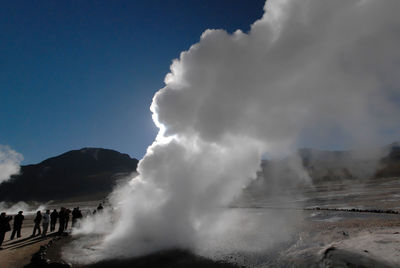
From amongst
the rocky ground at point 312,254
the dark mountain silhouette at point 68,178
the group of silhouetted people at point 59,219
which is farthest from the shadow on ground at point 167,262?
the dark mountain silhouette at point 68,178

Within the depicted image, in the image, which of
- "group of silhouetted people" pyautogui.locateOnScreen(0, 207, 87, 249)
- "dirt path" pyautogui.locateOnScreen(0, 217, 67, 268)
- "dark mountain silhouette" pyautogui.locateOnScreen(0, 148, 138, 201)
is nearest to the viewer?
"dirt path" pyautogui.locateOnScreen(0, 217, 67, 268)

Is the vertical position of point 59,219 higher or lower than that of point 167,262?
higher

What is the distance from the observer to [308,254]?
9.73 meters

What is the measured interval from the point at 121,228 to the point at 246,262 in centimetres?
928

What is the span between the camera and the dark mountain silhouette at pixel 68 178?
12694 centimetres

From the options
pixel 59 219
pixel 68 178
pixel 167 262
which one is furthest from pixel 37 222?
pixel 68 178

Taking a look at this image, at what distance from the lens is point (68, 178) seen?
507 ft

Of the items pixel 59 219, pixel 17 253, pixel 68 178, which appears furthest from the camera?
pixel 68 178

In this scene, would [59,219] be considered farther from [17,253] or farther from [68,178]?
[68,178]

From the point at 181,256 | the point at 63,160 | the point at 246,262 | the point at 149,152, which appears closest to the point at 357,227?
the point at 246,262

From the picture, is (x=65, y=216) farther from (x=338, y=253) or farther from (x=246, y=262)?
(x=338, y=253)

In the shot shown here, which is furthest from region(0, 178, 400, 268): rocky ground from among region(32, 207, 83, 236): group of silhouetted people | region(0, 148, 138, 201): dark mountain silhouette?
region(0, 148, 138, 201): dark mountain silhouette

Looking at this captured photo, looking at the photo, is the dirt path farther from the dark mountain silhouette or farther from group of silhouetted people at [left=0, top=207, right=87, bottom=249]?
the dark mountain silhouette

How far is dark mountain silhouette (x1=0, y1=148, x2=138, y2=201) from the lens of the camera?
126938 mm
